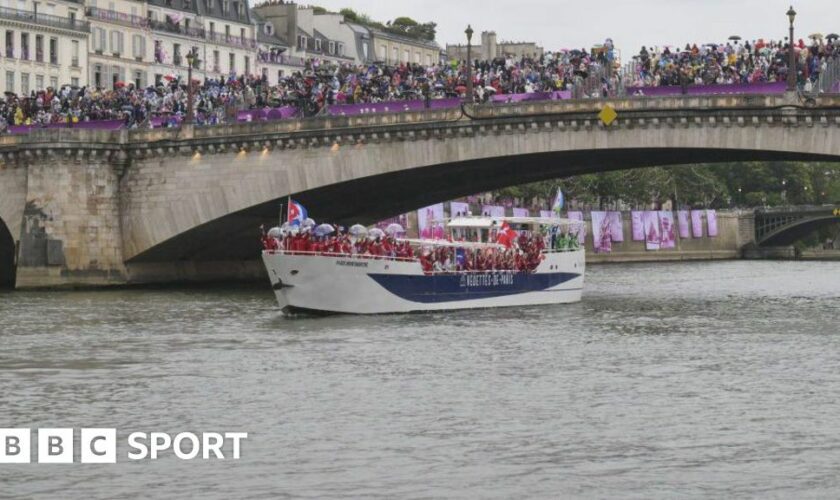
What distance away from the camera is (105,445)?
30.5 m

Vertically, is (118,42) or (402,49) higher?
(402,49)

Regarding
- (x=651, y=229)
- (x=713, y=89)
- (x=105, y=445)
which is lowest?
(x=105, y=445)

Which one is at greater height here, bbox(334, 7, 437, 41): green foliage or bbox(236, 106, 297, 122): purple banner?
bbox(334, 7, 437, 41): green foliage

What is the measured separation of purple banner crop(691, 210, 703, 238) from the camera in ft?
460

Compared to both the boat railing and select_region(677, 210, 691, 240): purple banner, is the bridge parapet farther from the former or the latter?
select_region(677, 210, 691, 240): purple banner

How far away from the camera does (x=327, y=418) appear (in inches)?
1316

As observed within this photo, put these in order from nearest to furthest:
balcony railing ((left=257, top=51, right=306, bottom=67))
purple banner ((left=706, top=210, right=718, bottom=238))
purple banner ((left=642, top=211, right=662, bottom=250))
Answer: balcony railing ((left=257, top=51, right=306, bottom=67))
purple banner ((left=642, top=211, right=662, bottom=250))
purple banner ((left=706, top=210, right=718, bottom=238))

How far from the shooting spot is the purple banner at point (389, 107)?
2653 inches

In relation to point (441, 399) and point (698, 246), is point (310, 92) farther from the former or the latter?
point (698, 246)

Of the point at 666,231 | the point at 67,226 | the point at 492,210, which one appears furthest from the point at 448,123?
the point at 666,231

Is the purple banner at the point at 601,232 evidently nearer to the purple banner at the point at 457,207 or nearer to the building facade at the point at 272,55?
the purple banner at the point at 457,207

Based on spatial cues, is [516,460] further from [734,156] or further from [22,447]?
[734,156]

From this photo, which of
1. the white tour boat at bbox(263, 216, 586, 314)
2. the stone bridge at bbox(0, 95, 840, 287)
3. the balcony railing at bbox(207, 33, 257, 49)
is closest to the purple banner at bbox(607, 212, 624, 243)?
the balcony railing at bbox(207, 33, 257, 49)

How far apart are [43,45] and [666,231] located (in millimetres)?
50743
